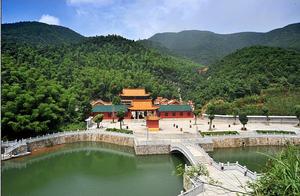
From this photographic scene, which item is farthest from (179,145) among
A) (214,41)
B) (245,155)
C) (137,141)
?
(214,41)

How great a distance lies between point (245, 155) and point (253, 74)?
27178mm

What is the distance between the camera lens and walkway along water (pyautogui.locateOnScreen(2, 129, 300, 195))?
20.0 meters

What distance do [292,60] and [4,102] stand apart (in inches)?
1832

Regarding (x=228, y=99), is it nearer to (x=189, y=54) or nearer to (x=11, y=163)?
(x=11, y=163)

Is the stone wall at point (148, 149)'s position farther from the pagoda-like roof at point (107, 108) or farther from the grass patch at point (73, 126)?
the pagoda-like roof at point (107, 108)

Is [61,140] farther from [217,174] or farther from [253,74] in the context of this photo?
[253,74]

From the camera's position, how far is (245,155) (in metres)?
30.2

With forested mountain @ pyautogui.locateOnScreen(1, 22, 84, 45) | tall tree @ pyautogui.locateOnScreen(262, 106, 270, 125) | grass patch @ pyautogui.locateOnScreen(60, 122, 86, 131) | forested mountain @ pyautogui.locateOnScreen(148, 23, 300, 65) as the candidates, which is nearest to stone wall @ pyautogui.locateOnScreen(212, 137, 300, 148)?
tall tree @ pyautogui.locateOnScreen(262, 106, 270, 125)

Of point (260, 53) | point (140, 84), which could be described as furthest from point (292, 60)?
point (140, 84)

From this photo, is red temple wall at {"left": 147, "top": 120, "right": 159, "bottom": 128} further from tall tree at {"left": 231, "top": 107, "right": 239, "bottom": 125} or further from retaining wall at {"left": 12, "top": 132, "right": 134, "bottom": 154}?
tall tree at {"left": 231, "top": 107, "right": 239, "bottom": 125}

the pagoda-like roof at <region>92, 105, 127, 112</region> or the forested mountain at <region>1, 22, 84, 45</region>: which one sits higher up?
the forested mountain at <region>1, 22, 84, 45</region>

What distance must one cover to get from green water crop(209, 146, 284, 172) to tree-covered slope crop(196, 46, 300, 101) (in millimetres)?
17451

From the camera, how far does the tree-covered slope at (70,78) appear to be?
31.2 m

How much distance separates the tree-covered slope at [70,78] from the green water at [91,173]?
395 cm
